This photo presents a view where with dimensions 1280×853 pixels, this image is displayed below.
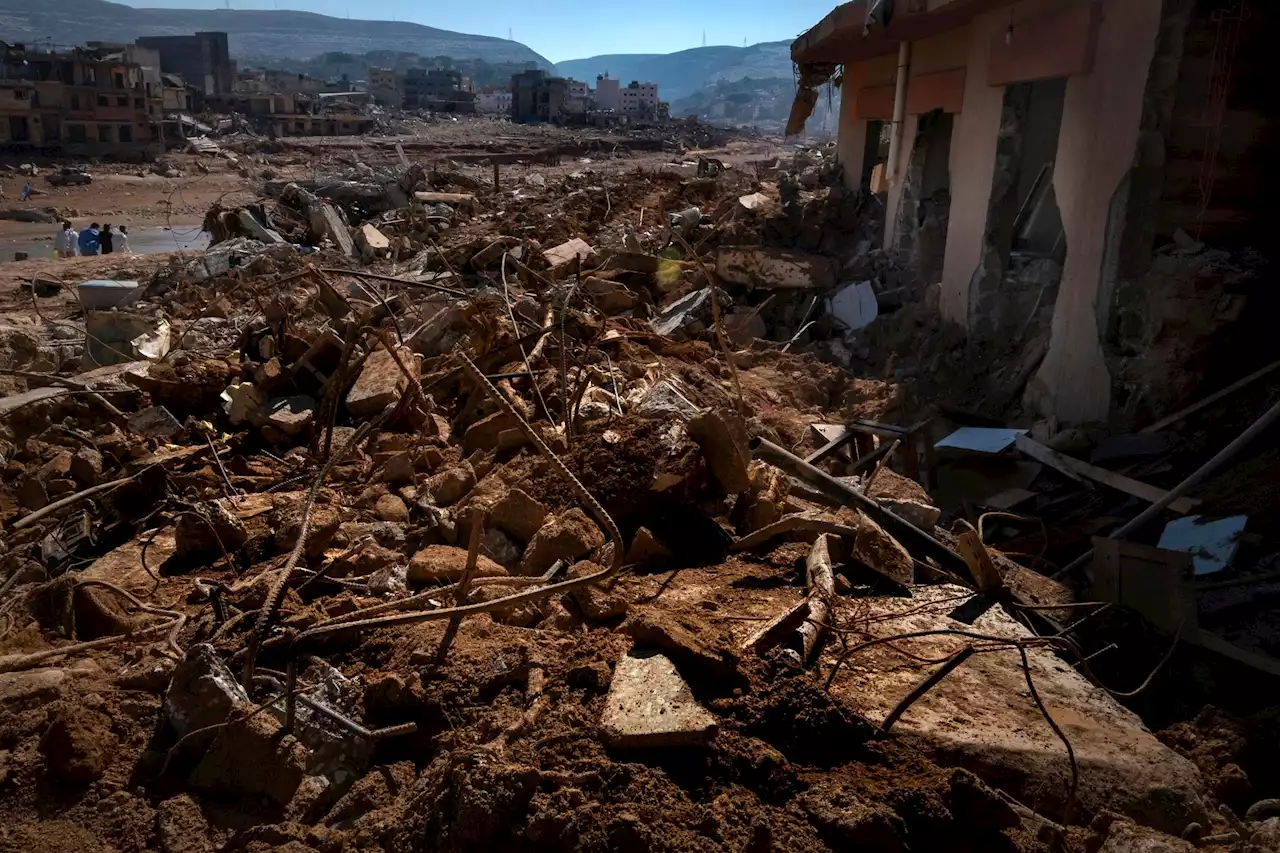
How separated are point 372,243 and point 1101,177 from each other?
33.4 feet

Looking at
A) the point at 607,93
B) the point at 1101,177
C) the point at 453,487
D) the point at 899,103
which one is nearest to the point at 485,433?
the point at 453,487

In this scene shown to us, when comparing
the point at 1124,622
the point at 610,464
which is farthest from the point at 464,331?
the point at 1124,622

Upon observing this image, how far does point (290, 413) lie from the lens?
4980 mm

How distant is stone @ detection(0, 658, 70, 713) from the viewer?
2453mm

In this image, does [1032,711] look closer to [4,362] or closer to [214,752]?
[214,752]

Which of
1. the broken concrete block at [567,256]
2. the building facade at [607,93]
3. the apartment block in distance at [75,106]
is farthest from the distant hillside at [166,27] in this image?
the broken concrete block at [567,256]

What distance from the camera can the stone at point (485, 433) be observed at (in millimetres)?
4551

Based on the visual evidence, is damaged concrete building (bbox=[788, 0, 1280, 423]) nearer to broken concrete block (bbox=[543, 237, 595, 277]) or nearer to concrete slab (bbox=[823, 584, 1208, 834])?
concrete slab (bbox=[823, 584, 1208, 834])

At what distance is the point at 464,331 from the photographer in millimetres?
5859

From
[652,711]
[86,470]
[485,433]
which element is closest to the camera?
[652,711]

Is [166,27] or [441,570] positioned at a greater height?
[166,27]

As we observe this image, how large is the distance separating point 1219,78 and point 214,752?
6.31m

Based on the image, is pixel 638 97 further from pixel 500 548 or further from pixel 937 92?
pixel 500 548

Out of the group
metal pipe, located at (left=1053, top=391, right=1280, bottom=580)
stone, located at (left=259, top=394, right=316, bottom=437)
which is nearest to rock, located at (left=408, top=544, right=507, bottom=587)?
stone, located at (left=259, top=394, right=316, bottom=437)
